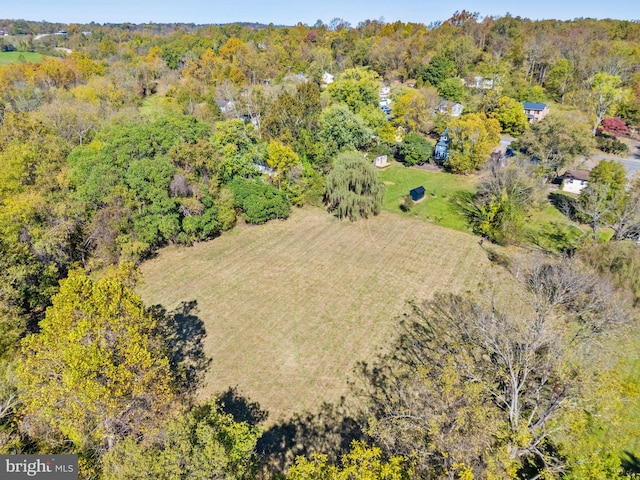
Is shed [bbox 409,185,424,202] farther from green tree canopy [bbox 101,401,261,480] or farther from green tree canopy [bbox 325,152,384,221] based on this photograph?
green tree canopy [bbox 101,401,261,480]

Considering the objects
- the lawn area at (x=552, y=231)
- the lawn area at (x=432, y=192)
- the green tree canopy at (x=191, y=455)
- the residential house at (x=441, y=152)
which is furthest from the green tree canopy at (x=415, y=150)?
the green tree canopy at (x=191, y=455)

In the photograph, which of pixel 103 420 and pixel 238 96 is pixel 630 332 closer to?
pixel 103 420

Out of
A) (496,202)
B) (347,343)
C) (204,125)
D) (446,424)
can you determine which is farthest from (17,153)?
(496,202)

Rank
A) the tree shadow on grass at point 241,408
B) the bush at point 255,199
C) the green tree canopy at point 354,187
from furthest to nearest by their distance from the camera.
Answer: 1. the green tree canopy at point 354,187
2. the bush at point 255,199
3. the tree shadow on grass at point 241,408

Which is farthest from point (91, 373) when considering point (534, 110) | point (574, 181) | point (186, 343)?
point (534, 110)

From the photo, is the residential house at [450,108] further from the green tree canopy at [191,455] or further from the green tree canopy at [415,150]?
the green tree canopy at [191,455]

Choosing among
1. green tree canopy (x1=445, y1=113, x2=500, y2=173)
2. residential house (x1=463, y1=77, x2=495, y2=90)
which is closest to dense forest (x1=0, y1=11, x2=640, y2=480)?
green tree canopy (x1=445, y1=113, x2=500, y2=173)
